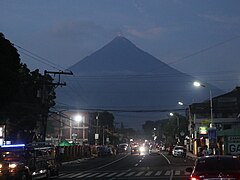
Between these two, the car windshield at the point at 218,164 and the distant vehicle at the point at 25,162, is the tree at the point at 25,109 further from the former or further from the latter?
the car windshield at the point at 218,164

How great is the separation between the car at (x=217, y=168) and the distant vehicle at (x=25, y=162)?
36.2 feet

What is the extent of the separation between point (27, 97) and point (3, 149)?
30346mm

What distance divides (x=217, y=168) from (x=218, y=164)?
9.6 inches

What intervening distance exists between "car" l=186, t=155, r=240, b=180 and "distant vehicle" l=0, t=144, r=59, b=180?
1103cm

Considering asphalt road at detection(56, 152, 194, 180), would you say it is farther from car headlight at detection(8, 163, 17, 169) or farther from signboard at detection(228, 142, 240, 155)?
car headlight at detection(8, 163, 17, 169)

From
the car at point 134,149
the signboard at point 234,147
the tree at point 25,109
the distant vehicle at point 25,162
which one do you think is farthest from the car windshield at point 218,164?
the car at point 134,149

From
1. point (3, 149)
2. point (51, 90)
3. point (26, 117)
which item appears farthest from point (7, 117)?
point (3, 149)

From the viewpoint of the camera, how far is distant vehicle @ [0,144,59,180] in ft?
72.9

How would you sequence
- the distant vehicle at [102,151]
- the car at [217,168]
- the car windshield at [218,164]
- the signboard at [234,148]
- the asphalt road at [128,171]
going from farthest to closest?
the distant vehicle at [102,151]
the signboard at [234,148]
the asphalt road at [128,171]
the car windshield at [218,164]
the car at [217,168]

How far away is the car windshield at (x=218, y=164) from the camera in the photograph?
43.9 feet

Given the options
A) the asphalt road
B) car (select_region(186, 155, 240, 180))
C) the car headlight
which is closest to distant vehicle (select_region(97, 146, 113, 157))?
the asphalt road

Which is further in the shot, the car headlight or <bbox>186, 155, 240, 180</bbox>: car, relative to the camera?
the car headlight

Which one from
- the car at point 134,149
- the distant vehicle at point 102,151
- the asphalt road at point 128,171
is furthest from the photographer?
the car at point 134,149

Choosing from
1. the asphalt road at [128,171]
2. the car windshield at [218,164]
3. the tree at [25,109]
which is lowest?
the asphalt road at [128,171]
